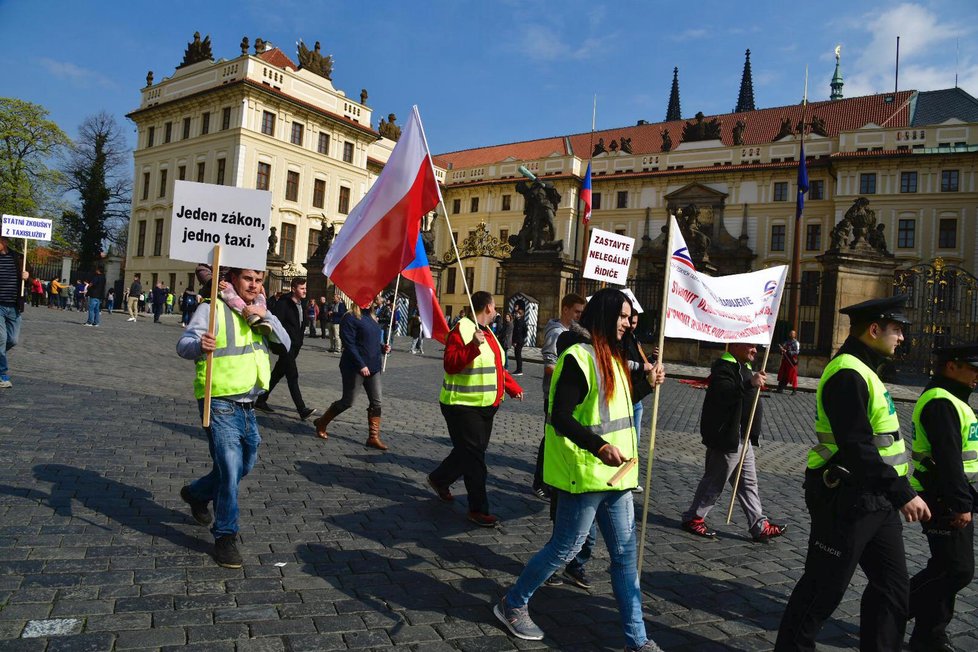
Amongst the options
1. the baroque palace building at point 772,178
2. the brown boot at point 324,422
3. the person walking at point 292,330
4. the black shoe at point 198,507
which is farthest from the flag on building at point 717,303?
the baroque palace building at point 772,178

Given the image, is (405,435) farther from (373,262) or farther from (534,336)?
(534,336)

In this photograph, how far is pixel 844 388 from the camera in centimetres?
303

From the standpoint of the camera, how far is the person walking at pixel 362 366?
7.73 m

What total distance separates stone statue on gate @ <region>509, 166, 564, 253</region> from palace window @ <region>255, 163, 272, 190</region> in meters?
25.6

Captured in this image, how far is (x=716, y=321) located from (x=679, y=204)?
48.4 meters

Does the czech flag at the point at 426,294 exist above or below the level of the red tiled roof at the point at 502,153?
below

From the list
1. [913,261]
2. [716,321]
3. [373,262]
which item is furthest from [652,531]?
[913,261]

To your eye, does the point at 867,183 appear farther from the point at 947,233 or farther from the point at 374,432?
the point at 374,432

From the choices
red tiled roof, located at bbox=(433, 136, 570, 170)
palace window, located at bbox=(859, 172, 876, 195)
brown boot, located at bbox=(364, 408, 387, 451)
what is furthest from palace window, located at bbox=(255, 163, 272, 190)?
brown boot, located at bbox=(364, 408, 387, 451)

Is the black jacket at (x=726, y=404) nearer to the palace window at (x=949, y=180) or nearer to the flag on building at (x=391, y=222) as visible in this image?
the flag on building at (x=391, y=222)

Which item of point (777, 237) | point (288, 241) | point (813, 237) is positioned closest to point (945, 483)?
point (288, 241)

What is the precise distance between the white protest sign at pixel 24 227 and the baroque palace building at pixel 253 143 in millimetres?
23947

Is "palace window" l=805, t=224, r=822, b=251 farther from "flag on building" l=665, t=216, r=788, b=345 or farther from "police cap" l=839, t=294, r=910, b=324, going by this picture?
"police cap" l=839, t=294, r=910, b=324

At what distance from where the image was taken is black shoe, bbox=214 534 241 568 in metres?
3.93
